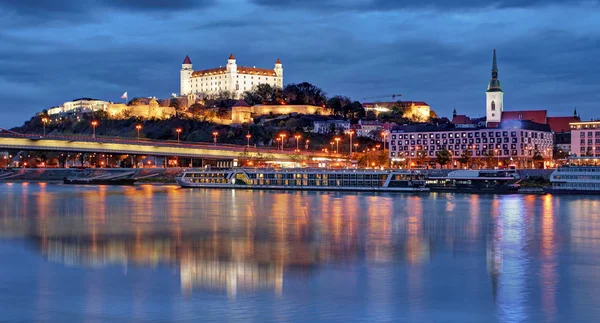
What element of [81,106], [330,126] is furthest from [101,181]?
[81,106]

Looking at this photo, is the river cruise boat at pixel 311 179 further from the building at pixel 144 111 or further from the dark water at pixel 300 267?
the building at pixel 144 111

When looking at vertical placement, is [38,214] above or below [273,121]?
below

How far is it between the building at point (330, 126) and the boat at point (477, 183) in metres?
77.8

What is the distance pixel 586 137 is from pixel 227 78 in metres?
99.2

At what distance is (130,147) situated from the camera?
3140 inches

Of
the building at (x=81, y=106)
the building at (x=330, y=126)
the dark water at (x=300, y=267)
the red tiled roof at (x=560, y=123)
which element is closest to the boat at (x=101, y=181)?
the dark water at (x=300, y=267)

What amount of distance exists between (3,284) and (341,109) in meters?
152

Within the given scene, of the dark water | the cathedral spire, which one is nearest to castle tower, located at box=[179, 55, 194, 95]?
the cathedral spire

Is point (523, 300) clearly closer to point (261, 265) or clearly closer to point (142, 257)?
point (261, 265)

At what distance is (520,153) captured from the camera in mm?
101562

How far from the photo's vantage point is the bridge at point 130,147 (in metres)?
70.2

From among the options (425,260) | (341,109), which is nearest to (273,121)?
(341,109)

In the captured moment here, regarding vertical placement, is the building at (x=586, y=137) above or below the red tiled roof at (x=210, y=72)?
below

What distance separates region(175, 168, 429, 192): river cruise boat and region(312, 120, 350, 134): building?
6802 centimetres
